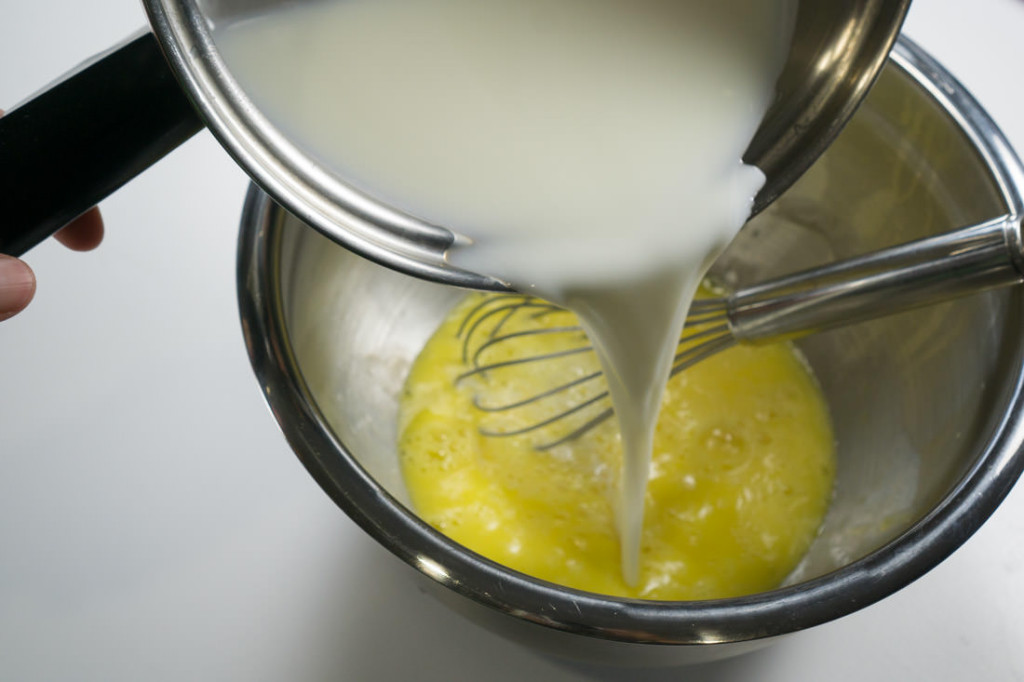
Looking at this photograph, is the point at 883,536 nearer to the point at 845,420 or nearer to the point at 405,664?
the point at 845,420

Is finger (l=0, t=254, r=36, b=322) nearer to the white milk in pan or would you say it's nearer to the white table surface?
the white milk in pan

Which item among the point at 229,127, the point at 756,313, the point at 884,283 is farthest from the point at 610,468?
the point at 229,127

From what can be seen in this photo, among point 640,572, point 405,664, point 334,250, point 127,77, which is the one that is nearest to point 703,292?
point 640,572

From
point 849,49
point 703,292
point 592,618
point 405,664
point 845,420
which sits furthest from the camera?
point 703,292

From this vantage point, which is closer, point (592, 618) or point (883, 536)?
point (592, 618)

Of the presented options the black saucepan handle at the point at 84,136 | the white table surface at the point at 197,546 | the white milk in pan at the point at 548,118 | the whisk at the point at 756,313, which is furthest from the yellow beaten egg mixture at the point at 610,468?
the black saucepan handle at the point at 84,136

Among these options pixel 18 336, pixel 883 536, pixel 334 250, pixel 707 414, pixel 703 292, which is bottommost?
pixel 883 536

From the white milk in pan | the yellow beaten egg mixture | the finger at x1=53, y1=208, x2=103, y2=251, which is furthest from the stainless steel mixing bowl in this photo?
the finger at x1=53, y1=208, x2=103, y2=251
